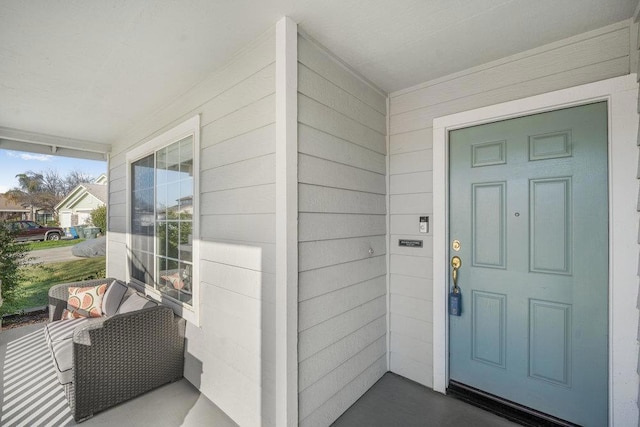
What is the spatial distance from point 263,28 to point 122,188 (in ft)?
10.5

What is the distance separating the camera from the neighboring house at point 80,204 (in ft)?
17.8

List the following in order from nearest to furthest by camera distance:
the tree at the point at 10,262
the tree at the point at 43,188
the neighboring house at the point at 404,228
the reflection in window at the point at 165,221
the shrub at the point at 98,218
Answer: the neighboring house at the point at 404,228, the reflection in window at the point at 165,221, the tree at the point at 10,262, the tree at the point at 43,188, the shrub at the point at 98,218

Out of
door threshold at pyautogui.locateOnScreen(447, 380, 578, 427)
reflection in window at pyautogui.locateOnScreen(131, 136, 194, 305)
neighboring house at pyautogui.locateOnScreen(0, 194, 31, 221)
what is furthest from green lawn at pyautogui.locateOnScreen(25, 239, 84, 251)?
door threshold at pyautogui.locateOnScreen(447, 380, 578, 427)

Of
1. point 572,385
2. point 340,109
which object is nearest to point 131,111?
point 340,109

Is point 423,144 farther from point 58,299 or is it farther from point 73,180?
point 73,180

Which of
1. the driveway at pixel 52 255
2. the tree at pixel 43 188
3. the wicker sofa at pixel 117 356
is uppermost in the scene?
the tree at pixel 43 188

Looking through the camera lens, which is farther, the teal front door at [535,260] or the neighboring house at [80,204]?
the neighboring house at [80,204]

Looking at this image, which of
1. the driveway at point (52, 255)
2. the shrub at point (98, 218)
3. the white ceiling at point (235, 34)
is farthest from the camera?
the shrub at point (98, 218)

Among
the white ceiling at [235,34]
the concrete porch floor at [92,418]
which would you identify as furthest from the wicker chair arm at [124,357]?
the white ceiling at [235,34]

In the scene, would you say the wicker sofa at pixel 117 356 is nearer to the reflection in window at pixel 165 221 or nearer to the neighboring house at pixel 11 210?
the reflection in window at pixel 165 221

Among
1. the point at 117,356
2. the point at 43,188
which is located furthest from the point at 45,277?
the point at 117,356

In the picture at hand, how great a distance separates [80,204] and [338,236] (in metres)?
6.52

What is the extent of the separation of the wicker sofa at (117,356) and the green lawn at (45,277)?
8.48 ft

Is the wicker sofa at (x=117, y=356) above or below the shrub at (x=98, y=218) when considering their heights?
below
